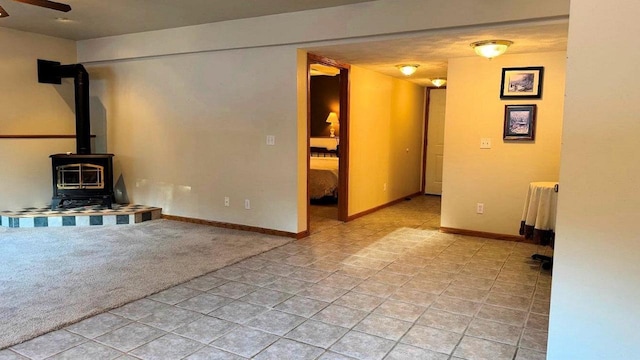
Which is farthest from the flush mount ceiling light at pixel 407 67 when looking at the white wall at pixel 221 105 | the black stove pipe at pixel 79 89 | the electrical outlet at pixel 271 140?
the black stove pipe at pixel 79 89

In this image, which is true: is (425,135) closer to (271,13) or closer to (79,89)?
(271,13)

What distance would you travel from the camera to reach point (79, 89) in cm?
569

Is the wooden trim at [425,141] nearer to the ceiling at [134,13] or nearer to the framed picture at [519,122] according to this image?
the framed picture at [519,122]

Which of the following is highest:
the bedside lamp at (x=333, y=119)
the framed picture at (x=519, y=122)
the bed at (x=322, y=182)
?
the bedside lamp at (x=333, y=119)

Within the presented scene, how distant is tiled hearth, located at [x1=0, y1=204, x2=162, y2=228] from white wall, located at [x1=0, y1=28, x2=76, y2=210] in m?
0.35

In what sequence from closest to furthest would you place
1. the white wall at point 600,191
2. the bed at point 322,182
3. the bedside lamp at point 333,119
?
the white wall at point 600,191
the bed at point 322,182
the bedside lamp at point 333,119

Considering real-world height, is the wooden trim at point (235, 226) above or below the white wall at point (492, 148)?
below

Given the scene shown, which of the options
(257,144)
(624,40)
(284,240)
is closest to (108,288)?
(284,240)

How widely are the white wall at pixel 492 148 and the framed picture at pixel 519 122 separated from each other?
50mm

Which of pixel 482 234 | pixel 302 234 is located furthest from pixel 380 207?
pixel 302 234

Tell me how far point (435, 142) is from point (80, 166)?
589cm

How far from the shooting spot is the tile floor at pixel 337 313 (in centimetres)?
234

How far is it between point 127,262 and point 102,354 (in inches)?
66.4

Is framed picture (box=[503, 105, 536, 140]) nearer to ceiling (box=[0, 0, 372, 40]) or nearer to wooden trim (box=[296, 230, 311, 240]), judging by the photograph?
ceiling (box=[0, 0, 372, 40])
